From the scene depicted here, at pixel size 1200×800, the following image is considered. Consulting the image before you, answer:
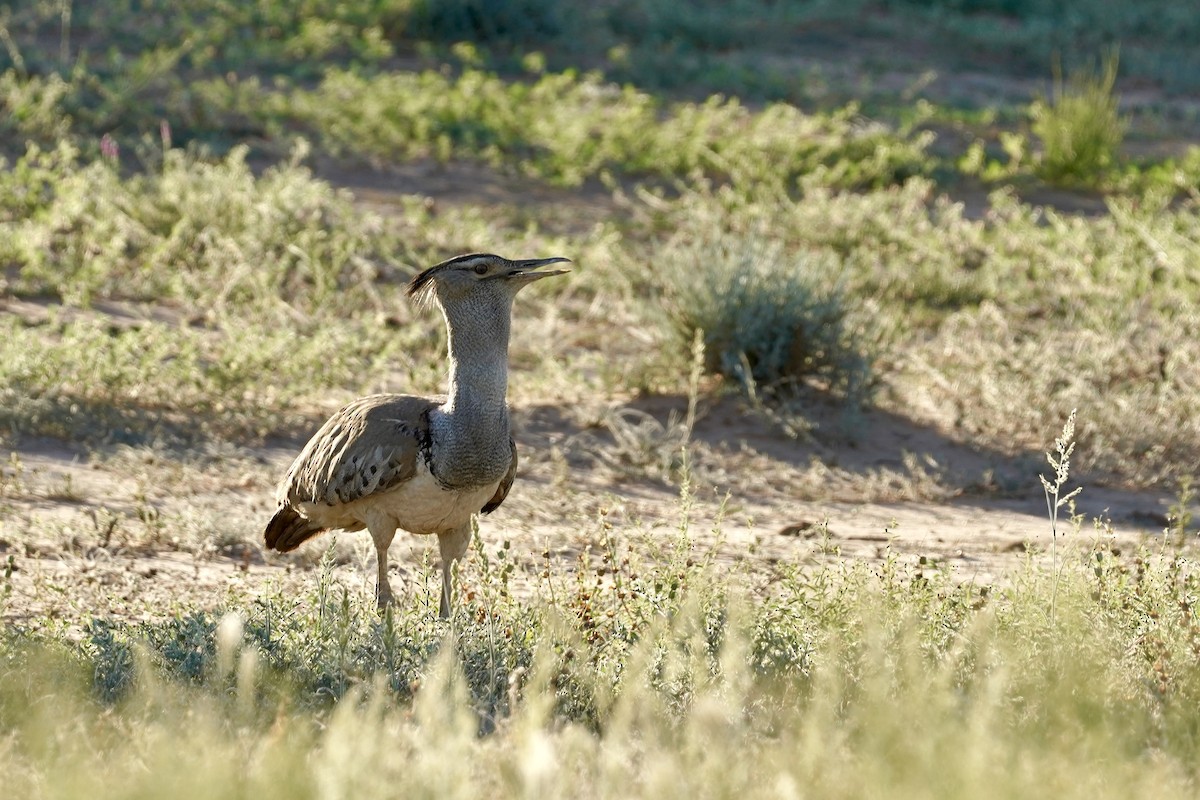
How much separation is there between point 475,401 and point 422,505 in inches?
13.2

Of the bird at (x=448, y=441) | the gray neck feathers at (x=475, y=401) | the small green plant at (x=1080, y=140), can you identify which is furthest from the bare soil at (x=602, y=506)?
the small green plant at (x=1080, y=140)

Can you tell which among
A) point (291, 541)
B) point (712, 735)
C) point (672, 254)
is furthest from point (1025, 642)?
point (672, 254)

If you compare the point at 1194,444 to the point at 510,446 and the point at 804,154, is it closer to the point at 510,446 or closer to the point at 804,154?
the point at 510,446

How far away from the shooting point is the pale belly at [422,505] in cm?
462

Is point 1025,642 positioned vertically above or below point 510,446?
below

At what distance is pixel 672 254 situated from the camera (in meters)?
8.12

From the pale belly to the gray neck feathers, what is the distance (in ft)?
0.14

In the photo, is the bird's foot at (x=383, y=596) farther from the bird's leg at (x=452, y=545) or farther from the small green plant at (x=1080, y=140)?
the small green plant at (x=1080, y=140)

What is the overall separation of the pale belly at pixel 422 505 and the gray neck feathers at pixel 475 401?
0.04m

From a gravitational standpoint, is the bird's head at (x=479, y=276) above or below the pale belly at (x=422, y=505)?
above

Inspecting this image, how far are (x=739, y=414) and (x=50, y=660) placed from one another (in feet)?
13.4

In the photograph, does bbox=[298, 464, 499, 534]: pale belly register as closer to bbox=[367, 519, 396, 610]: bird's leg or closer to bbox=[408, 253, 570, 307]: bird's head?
bbox=[367, 519, 396, 610]: bird's leg

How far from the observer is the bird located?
461cm

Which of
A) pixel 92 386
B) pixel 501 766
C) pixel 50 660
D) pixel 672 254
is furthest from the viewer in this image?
pixel 672 254
